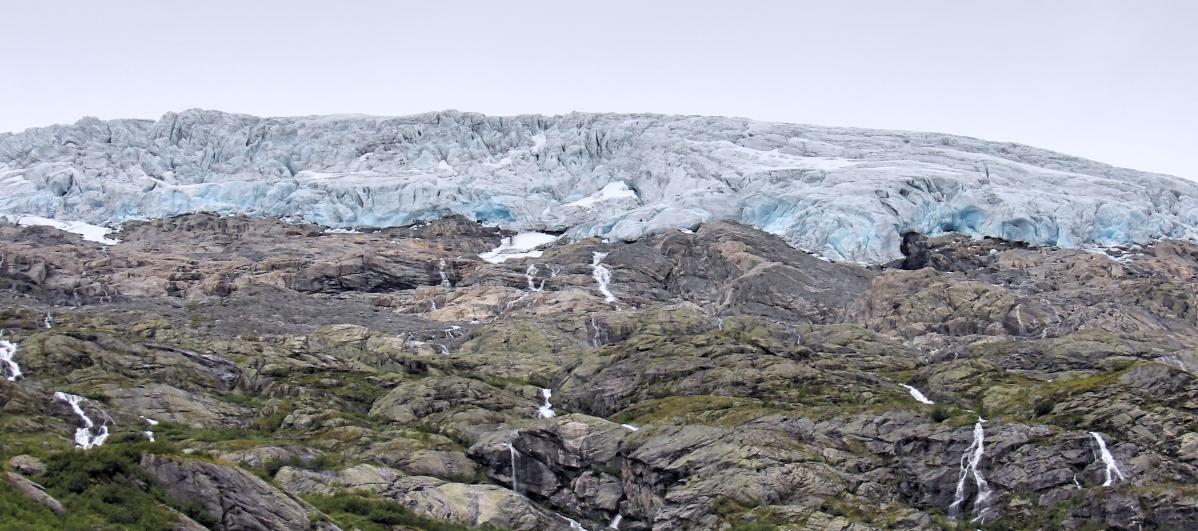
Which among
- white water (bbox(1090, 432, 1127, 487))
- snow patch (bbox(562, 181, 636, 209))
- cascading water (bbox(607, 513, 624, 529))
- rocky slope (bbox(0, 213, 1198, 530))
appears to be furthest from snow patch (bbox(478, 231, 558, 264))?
white water (bbox(1090, 432, 1127, 487))

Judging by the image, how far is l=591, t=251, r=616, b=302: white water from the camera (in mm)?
119469

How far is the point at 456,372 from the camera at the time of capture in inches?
3359

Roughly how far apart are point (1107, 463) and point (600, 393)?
32567 mm

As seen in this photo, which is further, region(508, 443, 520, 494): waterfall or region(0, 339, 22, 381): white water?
region(0, 339, 22, 381): white water

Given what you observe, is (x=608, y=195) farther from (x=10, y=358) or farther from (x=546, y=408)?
(x=10, y=358)

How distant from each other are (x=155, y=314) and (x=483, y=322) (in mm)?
30249

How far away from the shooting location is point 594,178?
17538 cm

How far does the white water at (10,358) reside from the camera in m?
72.6

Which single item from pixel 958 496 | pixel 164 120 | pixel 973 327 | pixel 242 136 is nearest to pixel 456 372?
pixel 958 496

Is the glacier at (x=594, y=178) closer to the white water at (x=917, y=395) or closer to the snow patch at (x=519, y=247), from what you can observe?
the snow patch at (x=519, y=247)

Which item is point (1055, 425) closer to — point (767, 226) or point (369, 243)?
point (767, 226)

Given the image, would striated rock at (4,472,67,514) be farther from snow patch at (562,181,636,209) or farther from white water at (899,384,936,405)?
snow patch at (562,181,636,209)

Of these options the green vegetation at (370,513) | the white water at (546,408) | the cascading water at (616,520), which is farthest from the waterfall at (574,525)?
the white water at (546,408)

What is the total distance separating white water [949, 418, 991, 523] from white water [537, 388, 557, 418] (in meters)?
26.9
